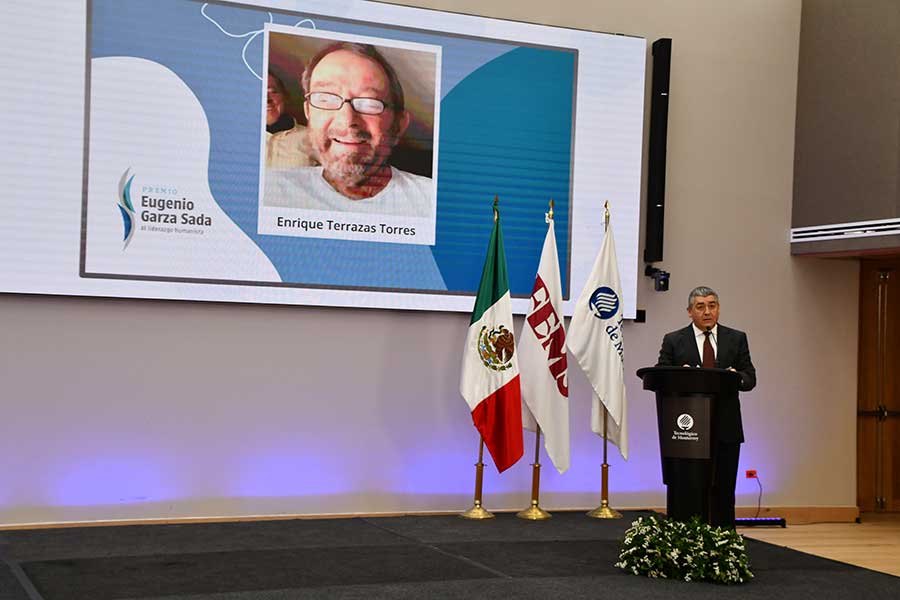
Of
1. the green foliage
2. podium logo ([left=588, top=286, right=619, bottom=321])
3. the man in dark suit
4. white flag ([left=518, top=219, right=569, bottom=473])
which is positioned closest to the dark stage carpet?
the green foliage

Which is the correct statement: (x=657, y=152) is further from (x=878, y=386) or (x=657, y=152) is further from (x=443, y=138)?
(x=878, y=386)

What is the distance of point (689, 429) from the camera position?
576 centimetres

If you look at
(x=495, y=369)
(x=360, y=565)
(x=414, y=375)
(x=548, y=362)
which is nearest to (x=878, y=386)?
(x=548, y=362)

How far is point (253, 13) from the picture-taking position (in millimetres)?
7172

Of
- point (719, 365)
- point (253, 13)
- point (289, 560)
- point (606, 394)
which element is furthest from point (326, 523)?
point (253, 13)

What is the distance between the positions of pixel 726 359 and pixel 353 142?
8.98 feet

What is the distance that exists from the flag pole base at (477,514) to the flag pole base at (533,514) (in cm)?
22

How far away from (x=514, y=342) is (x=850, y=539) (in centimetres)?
268

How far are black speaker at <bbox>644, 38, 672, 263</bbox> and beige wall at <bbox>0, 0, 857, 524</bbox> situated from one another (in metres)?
0.22

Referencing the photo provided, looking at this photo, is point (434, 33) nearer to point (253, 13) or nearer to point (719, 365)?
point (253, 13)

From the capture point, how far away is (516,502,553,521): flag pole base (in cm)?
744

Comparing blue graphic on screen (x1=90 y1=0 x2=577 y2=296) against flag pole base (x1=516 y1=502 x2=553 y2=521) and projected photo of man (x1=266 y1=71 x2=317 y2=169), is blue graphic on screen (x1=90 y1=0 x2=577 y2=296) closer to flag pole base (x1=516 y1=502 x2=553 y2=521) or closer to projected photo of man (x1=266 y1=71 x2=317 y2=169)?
projected photo of man (x1=266 y1=71 x2=317 y2=169)

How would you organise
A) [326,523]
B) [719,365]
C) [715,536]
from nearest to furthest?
[715,536], [719,365], [326,523]

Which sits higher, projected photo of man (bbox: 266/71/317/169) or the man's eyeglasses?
the man's eyeglasses
